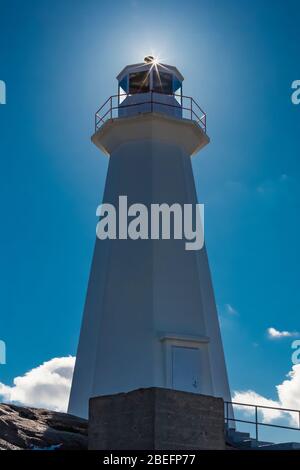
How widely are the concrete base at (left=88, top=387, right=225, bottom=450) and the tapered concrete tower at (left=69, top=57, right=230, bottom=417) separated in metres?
10.3

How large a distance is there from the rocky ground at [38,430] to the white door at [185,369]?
21.8 feet

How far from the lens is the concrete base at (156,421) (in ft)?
44.2

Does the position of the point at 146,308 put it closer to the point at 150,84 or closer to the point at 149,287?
the point at 149,287

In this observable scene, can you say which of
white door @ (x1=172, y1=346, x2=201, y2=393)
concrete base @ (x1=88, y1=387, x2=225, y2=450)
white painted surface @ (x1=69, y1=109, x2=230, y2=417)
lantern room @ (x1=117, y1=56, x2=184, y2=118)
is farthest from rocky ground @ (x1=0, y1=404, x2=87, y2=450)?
lantern room @ (x1=117, y1=56, x2=184, y2=118)

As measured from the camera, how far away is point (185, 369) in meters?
25.0

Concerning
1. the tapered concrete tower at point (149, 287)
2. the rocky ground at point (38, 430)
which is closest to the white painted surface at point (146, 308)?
the tapered concrete tower at point (149, 287)

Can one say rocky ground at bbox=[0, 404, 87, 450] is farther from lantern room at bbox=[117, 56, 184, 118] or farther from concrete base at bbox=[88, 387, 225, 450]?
lantern room at bbox=[117, 56, 184, 118]

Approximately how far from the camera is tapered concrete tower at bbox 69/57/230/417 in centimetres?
2498

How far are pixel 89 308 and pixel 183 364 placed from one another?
386 cm

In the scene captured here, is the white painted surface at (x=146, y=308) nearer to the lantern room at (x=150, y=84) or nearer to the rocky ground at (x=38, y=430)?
the lantern room at (x=150, y=84)

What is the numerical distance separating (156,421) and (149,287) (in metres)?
12.5

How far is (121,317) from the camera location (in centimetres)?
2572

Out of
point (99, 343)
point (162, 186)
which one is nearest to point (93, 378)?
point (99, 343)
